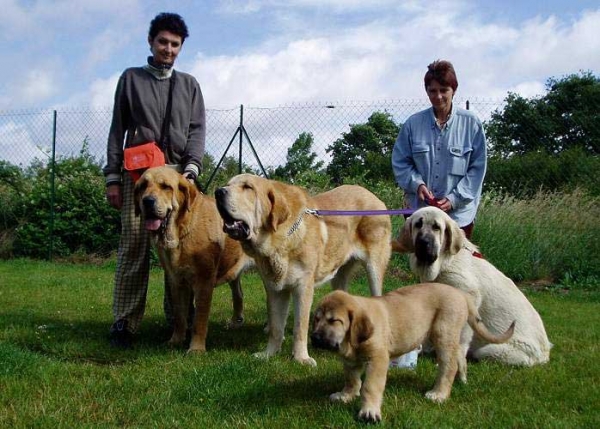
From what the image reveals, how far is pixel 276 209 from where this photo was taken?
16.3ft

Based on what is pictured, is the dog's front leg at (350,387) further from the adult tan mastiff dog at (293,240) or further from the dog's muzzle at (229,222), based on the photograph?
the dog's muzzle at (229,222)

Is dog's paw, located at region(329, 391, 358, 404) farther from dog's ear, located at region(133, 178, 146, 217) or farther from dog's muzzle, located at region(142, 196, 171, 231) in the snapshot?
dog's ear, located at region(133, 178, 146, 217)

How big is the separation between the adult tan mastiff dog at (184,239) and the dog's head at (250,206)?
0.63 metres

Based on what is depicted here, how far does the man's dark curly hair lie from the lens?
548 cm

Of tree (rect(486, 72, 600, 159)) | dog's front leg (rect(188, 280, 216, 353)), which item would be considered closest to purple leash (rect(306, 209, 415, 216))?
dog's front leg (rect(188, 280, 216, 353))

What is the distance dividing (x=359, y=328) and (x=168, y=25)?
3453 mm

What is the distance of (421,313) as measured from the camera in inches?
158

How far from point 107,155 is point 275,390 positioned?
2842 mm

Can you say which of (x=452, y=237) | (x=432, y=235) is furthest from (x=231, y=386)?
(x=452, y=237)

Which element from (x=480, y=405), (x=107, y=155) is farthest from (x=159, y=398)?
(x=107, y=155)

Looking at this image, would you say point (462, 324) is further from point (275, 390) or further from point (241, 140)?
point (241, 140)

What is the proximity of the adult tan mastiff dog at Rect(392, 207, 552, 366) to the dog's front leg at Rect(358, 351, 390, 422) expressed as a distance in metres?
1.32

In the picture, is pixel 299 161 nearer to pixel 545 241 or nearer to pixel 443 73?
pixel 545 241

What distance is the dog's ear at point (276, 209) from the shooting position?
495cm
